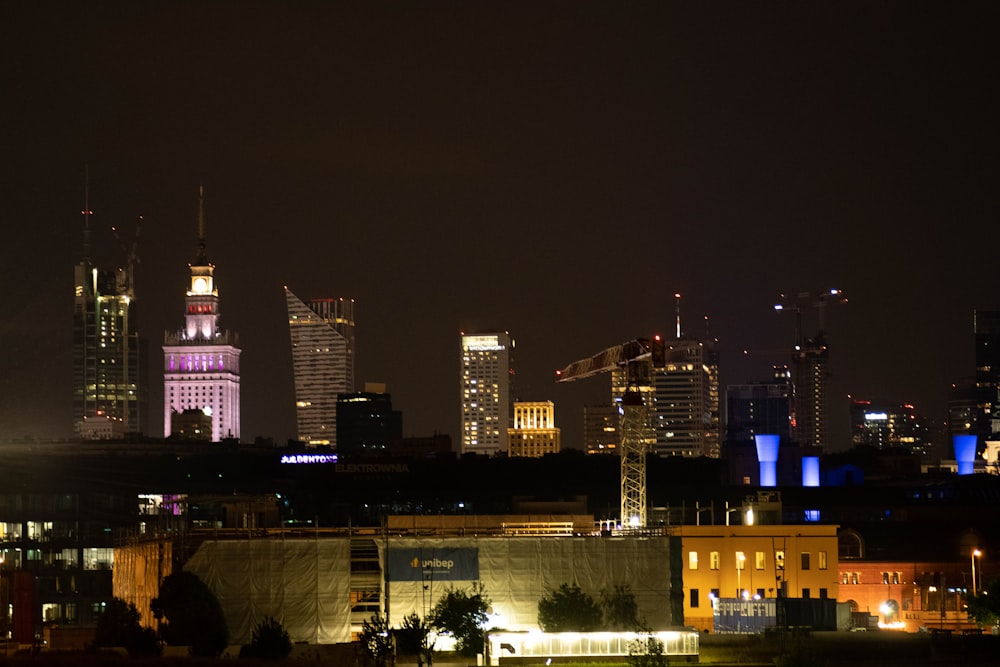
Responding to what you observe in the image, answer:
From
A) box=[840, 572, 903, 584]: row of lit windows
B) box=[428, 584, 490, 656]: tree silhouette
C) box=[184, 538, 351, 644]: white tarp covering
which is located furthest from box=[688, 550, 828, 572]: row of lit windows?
box=[184, 538, 351, 644]: white tarp covering

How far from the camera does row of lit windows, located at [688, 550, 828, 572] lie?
128500 mm

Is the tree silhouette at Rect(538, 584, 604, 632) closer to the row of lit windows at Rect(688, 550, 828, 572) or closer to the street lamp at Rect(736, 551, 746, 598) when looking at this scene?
the row of lit windows at Rect(688, 550, 828, 572)

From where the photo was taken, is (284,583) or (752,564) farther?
(752,564)

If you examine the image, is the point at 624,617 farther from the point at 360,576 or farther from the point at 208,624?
the point at 208,624

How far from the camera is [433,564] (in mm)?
111875

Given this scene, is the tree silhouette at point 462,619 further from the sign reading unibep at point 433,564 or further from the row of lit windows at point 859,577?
the row of lit windows at point 859,577

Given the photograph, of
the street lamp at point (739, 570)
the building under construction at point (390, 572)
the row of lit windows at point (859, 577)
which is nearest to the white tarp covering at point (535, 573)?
the building under construction at point (390, 572)

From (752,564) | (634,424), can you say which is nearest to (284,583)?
(752,564)

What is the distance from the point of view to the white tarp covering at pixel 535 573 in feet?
365

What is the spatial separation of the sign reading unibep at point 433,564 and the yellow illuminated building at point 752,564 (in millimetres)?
20758

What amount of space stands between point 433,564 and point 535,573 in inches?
259

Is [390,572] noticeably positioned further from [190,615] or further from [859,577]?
[859,577]

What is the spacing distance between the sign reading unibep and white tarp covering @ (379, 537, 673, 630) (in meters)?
0.09

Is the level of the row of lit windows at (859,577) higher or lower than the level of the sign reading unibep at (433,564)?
lower
